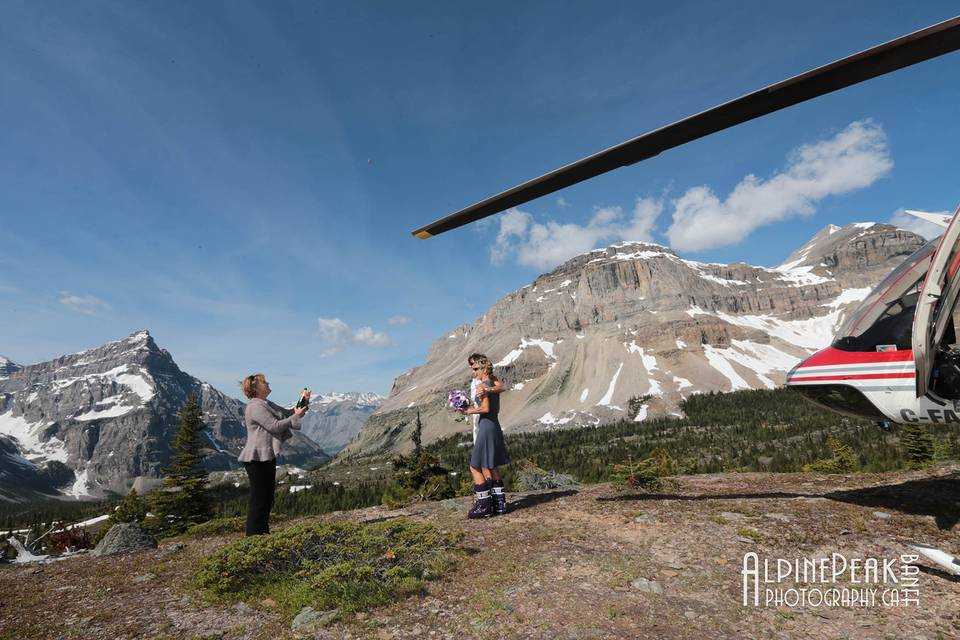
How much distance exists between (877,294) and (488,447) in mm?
6478

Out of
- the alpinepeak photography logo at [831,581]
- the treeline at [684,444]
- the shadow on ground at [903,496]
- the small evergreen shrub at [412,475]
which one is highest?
the shadow on ground at [903,496]

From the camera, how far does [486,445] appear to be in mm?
7684

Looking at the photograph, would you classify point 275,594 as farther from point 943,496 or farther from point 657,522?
point 943,496

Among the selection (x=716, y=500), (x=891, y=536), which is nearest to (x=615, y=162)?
(x=891, y=536)

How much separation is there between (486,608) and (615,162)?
4250 millimetres

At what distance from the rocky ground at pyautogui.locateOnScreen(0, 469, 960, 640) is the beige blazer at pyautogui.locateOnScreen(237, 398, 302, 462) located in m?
1.69

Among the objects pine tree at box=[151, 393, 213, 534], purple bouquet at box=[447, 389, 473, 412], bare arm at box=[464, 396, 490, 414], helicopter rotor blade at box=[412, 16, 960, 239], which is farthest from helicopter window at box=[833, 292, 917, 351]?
pine tree at box=[151, 393, 213, 534]

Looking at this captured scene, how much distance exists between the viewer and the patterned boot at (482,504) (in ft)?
25.6

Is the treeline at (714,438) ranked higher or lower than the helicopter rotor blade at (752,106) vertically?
lower

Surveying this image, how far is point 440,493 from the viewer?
54.9 ft

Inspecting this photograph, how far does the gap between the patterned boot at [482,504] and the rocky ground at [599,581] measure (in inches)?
15.1

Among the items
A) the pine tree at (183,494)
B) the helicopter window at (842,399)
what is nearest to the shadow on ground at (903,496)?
the helicopter window at (842,399)

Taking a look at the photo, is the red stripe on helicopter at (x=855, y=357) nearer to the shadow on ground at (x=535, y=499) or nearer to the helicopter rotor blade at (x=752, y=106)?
the helicopter rotor blade at (x=752, y=106)

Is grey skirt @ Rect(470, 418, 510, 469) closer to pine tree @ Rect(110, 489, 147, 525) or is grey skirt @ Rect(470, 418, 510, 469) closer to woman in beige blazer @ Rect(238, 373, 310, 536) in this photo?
woman in beige blazer @ Rect(238, 373, 310, 536)
